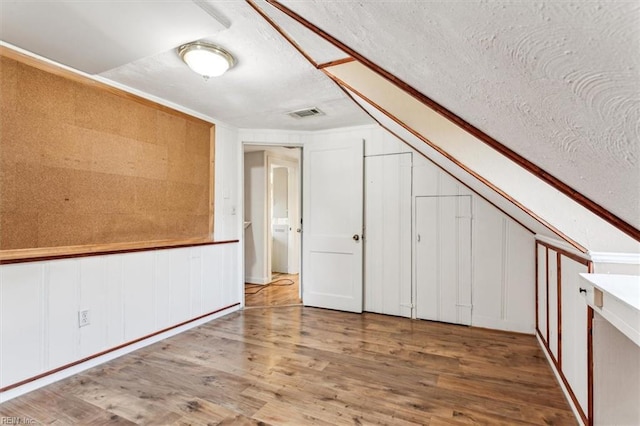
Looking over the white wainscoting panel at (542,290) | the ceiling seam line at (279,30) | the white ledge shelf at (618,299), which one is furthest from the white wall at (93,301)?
the white wainscoting panel at (542,290)

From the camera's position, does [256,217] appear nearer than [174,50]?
No

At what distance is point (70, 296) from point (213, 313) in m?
1.44

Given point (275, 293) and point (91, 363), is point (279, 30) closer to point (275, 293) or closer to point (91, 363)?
point (91, 363)

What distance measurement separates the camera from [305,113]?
3262 mm

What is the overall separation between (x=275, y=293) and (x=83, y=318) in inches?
100

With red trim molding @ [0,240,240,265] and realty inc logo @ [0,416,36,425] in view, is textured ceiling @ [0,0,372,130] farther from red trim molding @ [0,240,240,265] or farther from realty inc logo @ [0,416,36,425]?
realty inc logo @ [0,416,36,425]

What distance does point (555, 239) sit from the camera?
214 cm

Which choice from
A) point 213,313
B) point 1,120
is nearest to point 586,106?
point 1,120

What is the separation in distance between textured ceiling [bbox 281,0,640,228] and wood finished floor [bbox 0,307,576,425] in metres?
1.51

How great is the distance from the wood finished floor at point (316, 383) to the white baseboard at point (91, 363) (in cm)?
6

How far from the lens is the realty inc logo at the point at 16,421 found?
66.9 inches

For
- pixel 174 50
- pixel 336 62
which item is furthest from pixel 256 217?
pixel 336 62

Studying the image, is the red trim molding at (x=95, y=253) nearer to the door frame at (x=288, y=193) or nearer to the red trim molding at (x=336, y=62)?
the door frame at (x=288, y=193)

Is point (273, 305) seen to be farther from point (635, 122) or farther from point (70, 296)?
point (635, 122)
